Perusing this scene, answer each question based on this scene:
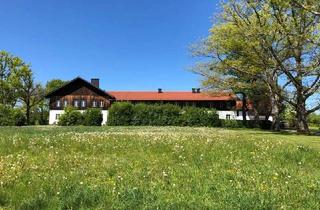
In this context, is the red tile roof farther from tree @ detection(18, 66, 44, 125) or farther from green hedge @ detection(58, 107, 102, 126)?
green hedge @ detection(58, 107, 102, 126)

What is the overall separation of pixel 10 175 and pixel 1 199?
1847 mm

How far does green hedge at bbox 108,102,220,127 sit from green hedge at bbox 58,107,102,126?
313cm

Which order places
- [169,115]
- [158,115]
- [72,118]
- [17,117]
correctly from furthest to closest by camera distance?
[17,117] < [72,118] < [158,115] < [169,115]

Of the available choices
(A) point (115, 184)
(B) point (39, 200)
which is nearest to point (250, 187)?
(A) point (115, 184)

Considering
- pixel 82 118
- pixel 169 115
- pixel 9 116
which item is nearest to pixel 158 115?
pixel 169 115

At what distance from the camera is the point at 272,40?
146 feet

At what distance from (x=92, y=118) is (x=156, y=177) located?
64584mm

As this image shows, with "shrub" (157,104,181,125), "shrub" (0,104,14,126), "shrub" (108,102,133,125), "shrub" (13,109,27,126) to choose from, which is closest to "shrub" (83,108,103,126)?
"shrub" (108,102,133,125)

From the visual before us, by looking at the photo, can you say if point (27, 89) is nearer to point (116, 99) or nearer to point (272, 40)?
point (116, 99)

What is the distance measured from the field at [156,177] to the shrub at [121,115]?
183 feet

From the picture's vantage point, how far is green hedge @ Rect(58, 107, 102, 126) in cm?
7412

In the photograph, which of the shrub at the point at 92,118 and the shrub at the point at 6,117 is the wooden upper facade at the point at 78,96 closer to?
the shrub at the point at 6,117

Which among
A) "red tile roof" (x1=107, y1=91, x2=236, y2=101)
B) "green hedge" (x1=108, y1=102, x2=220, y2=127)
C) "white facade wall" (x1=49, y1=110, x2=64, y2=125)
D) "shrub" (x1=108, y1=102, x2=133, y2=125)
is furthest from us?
"red tile roof" (x1=107, y1=91, x2=236, y2=101)

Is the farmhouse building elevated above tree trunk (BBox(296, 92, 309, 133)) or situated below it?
above
